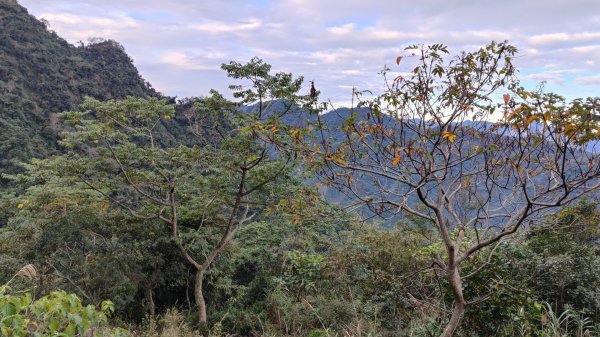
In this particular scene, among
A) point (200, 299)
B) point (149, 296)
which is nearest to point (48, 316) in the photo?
point (200, 299)

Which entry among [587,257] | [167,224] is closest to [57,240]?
[167,224]

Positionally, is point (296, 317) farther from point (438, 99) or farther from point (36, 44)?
point (36, 44)

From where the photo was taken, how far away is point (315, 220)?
330cm

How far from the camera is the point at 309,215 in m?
3.23

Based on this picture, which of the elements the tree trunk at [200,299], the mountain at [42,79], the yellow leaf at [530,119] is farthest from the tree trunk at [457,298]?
the mountain at [42,79]

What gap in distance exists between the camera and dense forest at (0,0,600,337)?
8.68 feet

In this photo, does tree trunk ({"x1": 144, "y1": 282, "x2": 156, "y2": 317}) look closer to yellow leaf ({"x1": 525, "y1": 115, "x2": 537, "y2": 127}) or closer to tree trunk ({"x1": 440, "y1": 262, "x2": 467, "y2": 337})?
tree trunk ({"x1": 440, "y1": 262, "x2": 467, "y2": 337})

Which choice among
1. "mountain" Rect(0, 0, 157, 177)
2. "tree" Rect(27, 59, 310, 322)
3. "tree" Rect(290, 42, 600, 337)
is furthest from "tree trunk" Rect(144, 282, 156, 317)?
"mountain" Rect(0, 0, 157, 177)

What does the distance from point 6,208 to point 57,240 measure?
3457 mm

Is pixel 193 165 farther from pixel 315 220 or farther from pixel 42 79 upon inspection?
pixel 42 79

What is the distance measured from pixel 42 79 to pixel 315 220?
96.8 feet

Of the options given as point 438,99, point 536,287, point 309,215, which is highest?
point 438,99

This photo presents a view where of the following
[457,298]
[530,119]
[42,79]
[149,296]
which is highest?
[42,79]

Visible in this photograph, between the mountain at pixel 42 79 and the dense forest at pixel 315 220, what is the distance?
12.5 m
